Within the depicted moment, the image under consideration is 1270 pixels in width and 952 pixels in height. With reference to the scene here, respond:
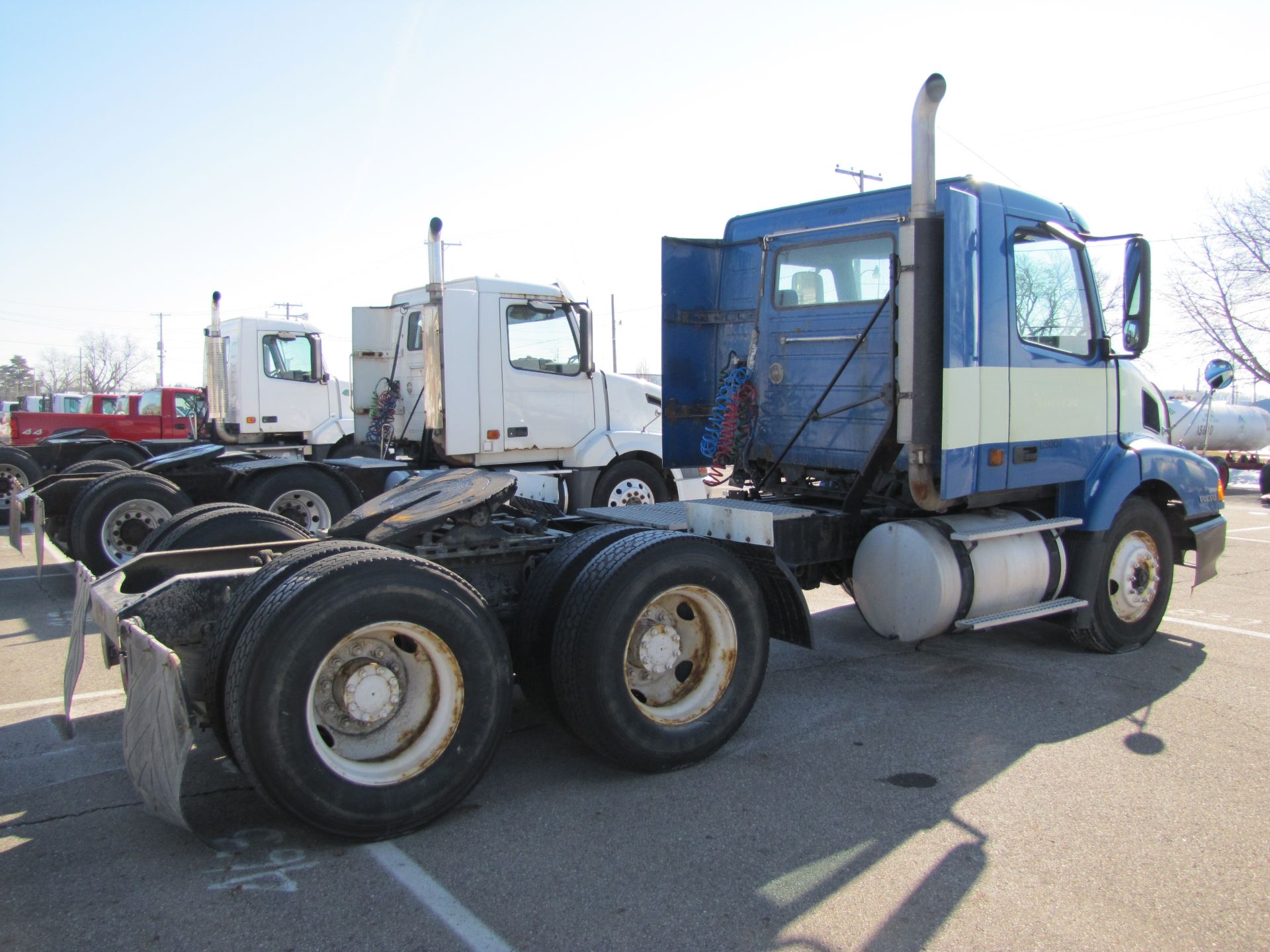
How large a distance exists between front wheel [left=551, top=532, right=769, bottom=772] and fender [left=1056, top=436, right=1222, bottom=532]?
2824mm

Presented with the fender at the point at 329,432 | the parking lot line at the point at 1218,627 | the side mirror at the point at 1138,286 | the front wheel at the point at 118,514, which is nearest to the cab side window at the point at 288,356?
the fender at the point at 329,432

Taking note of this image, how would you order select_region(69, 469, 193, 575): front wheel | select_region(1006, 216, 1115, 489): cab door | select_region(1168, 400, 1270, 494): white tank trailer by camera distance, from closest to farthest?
select_region(1006, 216, 1115, 489): cab door < select_region(69, 469, 193, 575): front wheel < select_region(1168, 400, 1270, 494): white tank trailer

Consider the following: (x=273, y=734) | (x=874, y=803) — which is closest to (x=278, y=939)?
(x=273, y=734)

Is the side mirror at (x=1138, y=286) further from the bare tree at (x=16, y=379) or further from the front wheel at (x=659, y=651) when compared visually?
the bare tree at (x=16, y=379)

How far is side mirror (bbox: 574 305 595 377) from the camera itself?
10.4m

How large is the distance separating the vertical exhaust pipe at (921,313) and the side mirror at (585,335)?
5644mm

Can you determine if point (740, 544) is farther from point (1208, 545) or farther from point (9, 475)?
point (9, 475)

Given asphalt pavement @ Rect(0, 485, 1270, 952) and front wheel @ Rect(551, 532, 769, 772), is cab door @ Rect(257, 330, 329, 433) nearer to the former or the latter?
asphalt pavement @ Rect(0, 485, 1270, 952)

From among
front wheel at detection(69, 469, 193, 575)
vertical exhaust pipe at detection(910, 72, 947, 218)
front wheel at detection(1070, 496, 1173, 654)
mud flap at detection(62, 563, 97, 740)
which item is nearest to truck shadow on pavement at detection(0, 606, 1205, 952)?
mud flap at detection(62, 563, 97, 740)

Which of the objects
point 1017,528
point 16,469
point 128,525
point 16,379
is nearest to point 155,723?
point 1017,528

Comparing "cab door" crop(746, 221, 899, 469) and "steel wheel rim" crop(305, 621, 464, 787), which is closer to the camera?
"steel wheel rim" crop(305, 621, 464, 787)

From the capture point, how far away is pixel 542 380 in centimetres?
1013

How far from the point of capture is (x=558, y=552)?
4410 millimetres

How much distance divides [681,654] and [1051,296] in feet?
11.6
